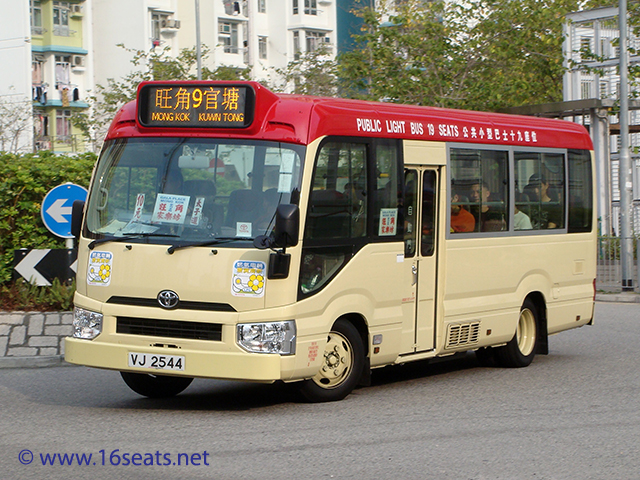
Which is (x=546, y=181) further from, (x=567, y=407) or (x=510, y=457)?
(x=510, y=457)

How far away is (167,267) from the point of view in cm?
840

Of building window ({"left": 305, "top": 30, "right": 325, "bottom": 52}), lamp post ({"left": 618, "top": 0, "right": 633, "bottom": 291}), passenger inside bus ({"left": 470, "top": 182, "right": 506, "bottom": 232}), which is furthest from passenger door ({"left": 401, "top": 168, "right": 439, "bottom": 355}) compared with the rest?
building window ({"left": 305, "top": 30, "right": 325, "bottom": 52})

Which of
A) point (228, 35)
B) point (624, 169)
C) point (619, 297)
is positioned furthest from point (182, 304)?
point (228, 35)

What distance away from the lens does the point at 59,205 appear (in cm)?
1260

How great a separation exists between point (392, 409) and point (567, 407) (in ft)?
4.95

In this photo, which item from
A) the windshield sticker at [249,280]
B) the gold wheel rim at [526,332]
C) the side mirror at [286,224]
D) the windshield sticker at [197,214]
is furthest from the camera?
the gold wheel rim at [526,332]

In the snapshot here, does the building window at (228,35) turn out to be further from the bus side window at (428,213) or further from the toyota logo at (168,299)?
the toyota logo at (168,299)

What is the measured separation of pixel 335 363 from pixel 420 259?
1554 mm

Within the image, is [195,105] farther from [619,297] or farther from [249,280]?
[619,297]

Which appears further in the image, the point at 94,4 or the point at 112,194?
the point at 94,4

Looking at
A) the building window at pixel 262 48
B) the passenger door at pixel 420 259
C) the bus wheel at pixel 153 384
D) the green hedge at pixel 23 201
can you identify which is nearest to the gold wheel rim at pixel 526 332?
the passenger door at pixel 420 259

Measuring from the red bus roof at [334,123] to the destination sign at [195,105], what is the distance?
4 cm

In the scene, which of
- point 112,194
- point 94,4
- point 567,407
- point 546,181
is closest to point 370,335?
point 567,407

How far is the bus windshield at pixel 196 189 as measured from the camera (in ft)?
27.6
